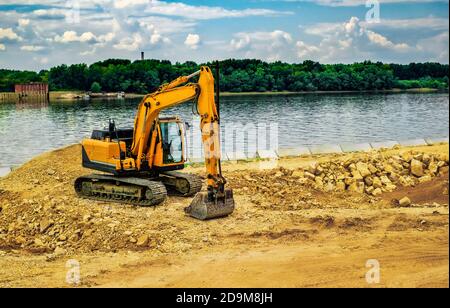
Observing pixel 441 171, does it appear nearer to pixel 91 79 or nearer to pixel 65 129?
pixel 65 129

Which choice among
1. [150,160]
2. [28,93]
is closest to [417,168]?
[150,160]

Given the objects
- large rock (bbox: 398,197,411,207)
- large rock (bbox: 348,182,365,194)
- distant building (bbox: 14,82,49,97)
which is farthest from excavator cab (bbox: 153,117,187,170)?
distant building (bbox: 14,82,49,97)

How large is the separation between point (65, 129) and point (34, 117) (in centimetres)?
1326

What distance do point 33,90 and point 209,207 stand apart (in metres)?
77.7

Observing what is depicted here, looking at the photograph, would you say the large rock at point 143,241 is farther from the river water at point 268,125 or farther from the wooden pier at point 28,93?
the wooden pier at point 28,93

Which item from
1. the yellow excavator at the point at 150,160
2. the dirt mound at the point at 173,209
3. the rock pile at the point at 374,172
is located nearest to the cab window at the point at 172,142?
the yellow excavator at the point at 150,160

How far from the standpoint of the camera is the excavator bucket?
45.4 ft

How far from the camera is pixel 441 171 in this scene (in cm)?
1802

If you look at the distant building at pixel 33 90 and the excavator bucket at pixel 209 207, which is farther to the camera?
the distant building at pixel 33 90

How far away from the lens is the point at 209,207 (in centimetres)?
1385

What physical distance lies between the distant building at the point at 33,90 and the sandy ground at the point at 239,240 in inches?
2790

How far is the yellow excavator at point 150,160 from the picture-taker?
1430cm
